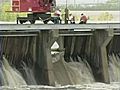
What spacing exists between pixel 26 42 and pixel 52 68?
72cm

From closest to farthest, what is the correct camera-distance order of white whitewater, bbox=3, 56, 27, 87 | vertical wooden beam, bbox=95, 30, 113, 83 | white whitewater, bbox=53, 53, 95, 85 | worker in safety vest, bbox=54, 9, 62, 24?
1. white whitewater, bbox=3, 56, 27, 87
2. worker in safety vest, bbox=54, 9, 62, 24
3. white whitewater, bbox=53, 53, 95, 85
4. vertical wooden beam, bbox=95, 30, 113, 83

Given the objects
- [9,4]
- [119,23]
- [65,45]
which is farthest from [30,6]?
[119,23]

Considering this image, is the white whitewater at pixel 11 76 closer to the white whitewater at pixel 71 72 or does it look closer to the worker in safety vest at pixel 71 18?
the white whitewater at pixel 71 72

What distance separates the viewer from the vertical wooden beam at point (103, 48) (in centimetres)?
916

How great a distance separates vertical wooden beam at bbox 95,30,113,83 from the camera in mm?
9164

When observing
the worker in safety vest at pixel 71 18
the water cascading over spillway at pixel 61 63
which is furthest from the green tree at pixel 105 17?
the water cascading over spillway at pixel 61 63

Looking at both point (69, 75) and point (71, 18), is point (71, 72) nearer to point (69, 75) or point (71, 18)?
point (69, 75)

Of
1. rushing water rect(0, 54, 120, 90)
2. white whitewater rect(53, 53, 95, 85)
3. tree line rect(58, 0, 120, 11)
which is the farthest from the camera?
white whitewater rect(53, 53, 95, 85)

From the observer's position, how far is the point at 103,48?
31.1ft

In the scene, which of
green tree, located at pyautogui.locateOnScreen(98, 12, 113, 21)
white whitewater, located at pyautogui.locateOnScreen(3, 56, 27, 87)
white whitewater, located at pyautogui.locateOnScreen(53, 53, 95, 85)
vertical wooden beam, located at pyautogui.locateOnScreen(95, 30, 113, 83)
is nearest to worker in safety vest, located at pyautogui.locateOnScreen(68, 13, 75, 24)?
green tree, located at pyautogui.locateOnScreen(98, 12, 113, 21)

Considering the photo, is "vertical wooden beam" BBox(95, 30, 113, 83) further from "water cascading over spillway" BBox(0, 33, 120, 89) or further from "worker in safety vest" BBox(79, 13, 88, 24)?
"worker in safety vest" BBox(79, 13, 88, 24)

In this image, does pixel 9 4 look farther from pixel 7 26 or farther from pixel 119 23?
pixel 119 23

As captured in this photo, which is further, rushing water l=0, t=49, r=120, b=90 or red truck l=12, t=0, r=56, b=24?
red truck l=12, t=0, r=56, b=24

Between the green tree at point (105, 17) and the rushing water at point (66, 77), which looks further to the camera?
the green tree at point (105, 17)
